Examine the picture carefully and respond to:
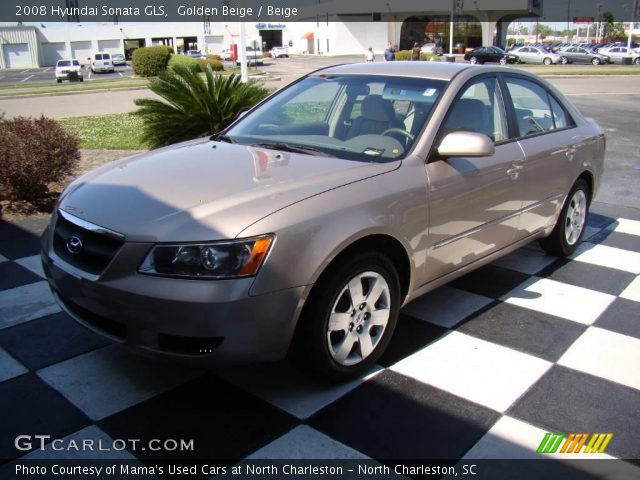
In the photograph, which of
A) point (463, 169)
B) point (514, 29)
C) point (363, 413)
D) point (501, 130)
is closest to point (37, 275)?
point (363, 413)

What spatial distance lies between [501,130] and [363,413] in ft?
7.69

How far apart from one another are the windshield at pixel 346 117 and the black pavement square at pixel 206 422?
4.92 ft

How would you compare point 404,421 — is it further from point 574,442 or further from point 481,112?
point 481,112

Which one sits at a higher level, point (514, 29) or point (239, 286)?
point (514, 29)

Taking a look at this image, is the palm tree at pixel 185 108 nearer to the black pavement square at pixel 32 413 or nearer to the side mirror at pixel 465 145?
the side mirror at pixel 465 145

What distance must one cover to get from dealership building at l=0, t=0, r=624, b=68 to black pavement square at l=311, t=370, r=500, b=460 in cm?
6218

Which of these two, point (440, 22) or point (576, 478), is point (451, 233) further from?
point (440, 22)

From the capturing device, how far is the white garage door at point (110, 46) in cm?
7900

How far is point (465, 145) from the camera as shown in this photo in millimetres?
3443

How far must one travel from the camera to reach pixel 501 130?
4246mm

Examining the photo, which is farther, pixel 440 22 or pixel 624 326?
pixel 440 22

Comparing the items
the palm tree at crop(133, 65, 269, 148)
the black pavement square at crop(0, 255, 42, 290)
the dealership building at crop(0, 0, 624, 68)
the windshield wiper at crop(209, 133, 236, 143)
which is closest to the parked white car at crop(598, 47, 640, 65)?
the dealership building at crop(0, 0, 624, 68)

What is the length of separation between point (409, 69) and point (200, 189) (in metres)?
1.92

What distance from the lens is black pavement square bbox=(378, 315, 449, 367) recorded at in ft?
11.6
